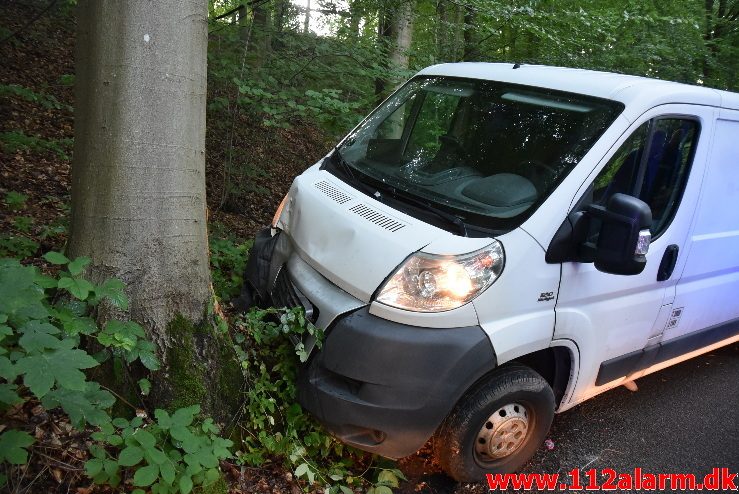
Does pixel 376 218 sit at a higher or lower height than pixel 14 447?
higher

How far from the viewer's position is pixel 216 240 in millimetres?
4559

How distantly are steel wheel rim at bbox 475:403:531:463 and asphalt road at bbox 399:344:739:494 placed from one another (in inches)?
8.3

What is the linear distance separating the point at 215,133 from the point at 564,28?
14.6 feet

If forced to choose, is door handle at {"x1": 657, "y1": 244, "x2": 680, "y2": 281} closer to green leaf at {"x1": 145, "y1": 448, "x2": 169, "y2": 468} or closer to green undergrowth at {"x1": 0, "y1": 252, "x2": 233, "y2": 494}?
green undergrowth at {"x1": 0, "y1": 252, "x2": 233, "y2": 494}

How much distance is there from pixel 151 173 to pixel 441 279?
4.56ft

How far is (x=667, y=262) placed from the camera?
128 inches

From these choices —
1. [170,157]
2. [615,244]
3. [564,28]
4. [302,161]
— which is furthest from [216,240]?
[564,28]

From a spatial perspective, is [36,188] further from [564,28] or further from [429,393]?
[564,28]

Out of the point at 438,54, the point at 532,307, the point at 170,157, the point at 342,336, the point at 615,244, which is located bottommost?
the point at 342,336

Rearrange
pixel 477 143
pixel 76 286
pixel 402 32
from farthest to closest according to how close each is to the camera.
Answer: pixel 402 32 < pixel 477 143 < pixel 76 286

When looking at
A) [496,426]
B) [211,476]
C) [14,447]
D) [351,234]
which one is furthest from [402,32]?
[14,447]

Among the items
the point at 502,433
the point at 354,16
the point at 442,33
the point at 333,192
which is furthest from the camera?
the point at 442,33

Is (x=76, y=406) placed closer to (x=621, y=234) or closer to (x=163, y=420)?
(x=163, y=420)

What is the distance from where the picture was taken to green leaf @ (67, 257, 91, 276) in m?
2.29
